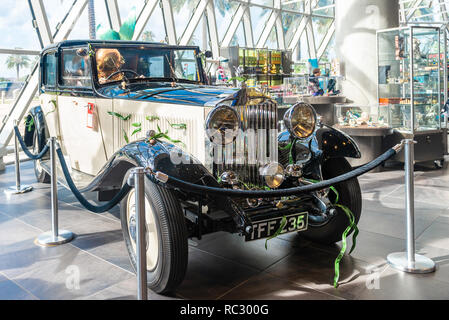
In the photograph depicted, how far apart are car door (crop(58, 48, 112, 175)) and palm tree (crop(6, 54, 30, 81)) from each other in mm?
4176

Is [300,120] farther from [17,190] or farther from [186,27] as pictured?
[186,27]

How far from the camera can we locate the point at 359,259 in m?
2.96

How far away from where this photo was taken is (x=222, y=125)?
2.59 meters

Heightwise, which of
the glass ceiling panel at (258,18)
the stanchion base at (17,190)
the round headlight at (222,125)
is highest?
the glass ceiling panel at (258,18)

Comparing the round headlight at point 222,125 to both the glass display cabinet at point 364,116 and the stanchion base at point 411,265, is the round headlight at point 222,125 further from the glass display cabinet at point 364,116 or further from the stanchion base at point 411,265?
the glass display cabinet at point 364,116

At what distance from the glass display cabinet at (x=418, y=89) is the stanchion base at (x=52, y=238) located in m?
4.88

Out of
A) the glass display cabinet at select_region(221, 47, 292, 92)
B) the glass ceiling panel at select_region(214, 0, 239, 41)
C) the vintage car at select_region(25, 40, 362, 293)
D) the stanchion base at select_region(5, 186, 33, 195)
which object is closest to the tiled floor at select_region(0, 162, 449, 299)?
the vintage car at select_region(25, 40, 362, 293)

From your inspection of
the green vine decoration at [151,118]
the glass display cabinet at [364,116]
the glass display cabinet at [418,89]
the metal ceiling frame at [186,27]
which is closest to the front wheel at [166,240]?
the green vine decoration at [151,118]

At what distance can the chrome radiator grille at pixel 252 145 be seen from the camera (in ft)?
8.86

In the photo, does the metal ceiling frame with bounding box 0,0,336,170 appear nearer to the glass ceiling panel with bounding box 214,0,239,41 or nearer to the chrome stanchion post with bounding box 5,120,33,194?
the glass ceiling panel with bounding box 214,0,239,41

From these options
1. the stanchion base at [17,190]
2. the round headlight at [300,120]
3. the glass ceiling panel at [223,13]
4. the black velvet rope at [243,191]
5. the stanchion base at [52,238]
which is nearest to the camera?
the black velvet rope at [243,191]

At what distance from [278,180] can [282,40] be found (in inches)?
545

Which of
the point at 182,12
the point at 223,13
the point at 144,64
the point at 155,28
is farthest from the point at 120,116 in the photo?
the point at 223,13

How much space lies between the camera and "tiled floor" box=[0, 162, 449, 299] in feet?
A: 8.12
